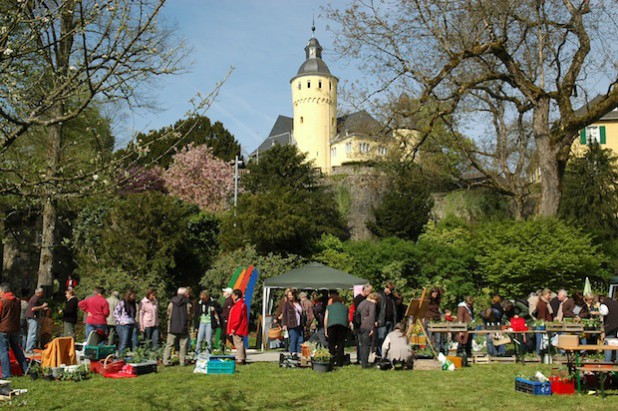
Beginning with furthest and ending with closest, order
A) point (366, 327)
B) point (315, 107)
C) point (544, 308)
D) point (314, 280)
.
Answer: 1. point (315, 107)
2. point (314, 280)
3. point (544, 308)
4. point (366, 327)

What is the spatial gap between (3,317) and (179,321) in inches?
135

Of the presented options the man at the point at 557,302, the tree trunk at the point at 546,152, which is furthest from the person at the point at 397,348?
the tree trunk at the point at 546,152

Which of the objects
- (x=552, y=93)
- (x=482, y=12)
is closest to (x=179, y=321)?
(x=482, y=12)

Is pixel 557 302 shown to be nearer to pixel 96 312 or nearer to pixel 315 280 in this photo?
pixel 315 280

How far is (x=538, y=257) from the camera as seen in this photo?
23547mm

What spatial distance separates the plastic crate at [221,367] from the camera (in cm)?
1173

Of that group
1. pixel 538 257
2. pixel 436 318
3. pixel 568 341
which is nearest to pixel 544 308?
pixel 436 318

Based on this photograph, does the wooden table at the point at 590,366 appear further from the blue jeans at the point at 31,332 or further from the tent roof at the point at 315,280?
the blue jeans at the point at 31,332

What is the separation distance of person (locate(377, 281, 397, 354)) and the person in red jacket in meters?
2.81

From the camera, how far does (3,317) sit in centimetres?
1036

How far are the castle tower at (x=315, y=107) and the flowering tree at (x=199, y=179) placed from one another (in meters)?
15.2

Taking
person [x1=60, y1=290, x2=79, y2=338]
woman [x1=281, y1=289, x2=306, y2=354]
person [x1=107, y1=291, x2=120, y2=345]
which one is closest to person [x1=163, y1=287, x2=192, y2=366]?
person [x1=107, y1=291, x2=120, y2=345]

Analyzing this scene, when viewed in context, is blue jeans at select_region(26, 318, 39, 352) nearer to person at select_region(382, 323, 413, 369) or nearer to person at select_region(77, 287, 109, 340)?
person at select_region(77, 287, 109, 340)

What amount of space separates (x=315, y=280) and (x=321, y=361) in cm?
537
